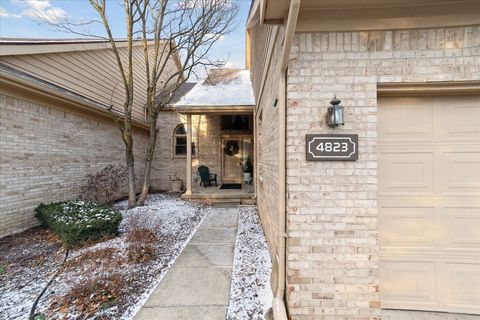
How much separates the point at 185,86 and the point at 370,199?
12.3 meters

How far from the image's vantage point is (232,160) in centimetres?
995

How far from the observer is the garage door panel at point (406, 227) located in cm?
227

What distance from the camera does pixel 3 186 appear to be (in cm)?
444

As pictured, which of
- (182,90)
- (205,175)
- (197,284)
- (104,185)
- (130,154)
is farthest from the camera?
(182,90)

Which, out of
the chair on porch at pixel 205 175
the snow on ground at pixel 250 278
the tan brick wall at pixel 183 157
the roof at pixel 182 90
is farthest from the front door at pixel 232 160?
the snow on ground at pixel 250 278

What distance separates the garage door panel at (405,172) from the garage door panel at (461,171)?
0.15m

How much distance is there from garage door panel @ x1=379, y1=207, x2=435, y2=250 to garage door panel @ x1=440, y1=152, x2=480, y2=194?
341 millimetres

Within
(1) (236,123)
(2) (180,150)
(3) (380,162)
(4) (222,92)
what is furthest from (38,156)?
(3) (380,162)

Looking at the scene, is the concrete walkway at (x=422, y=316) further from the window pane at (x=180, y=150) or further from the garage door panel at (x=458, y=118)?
the window pane at (x=180, y=150)

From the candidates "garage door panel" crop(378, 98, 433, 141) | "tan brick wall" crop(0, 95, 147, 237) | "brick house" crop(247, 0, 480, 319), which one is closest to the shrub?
"tan brick wall" crop(0, 95, 147, 237)

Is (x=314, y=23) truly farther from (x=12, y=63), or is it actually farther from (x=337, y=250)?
(x=12, y=63)

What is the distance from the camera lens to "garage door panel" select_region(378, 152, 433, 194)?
89.3 inches

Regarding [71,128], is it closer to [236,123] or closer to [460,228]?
[236,123]

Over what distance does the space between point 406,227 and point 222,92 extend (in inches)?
285
